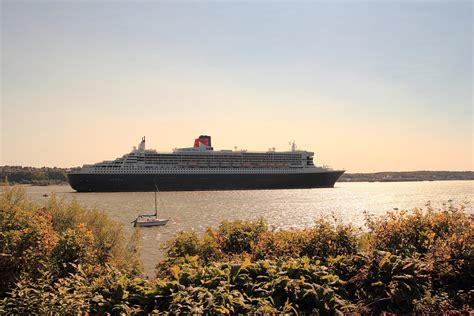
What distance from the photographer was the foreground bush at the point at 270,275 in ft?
15.5

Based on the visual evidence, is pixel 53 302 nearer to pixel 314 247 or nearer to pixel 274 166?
pixel 314 247

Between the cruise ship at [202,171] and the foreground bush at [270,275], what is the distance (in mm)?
61388

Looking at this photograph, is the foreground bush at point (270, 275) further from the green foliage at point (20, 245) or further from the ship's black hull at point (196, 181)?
the ship's black hull at point (196, 181)

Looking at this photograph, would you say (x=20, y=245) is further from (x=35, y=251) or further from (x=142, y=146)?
(x=142, y=146)

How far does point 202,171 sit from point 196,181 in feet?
8.95

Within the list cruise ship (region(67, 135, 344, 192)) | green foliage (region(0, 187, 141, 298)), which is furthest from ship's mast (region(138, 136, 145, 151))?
green foliage (region(0, 187, 141, 298))

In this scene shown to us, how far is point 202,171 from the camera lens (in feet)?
258

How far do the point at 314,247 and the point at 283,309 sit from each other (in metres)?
2.96

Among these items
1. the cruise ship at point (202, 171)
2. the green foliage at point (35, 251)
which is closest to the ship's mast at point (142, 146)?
the cruise ship at point (202, 171)

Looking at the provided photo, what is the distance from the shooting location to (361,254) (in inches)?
244

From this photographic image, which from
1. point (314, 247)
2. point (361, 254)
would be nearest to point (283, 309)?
point (361, 254)

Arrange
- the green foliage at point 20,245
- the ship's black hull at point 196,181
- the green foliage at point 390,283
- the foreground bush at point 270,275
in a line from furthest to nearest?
the ship's black hull at point 196,181
the green foliage at point 20,245
the green foliage at point 390,283
the foreground bush at point 270,275

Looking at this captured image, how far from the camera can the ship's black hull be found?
70.8 meters

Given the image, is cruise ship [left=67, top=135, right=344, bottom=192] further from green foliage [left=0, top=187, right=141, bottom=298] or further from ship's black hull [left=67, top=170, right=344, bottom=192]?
green foliage [left=0, top=187, right=141, bottom=298]
